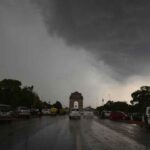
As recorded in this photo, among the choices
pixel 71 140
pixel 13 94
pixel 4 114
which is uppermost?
pixel 13 94

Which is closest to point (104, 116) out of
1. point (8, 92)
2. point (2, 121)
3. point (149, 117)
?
point (8, 92)

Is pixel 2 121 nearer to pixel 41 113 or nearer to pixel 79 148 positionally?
pixel 79 148

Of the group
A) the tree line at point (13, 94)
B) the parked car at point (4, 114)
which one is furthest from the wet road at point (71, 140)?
the tree line at point (13, 94)

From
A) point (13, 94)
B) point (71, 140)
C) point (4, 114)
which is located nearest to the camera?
point (71, 140)

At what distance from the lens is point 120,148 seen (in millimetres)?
14375

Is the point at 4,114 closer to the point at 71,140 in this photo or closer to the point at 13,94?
the point at 71,140

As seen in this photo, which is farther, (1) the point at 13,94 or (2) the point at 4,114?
(1) the point at 13,94

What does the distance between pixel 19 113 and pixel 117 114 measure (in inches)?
727

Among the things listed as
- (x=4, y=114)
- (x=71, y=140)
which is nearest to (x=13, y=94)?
(x=4, y=114)

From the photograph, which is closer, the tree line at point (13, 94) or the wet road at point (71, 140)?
the wet road at point (71, 140)

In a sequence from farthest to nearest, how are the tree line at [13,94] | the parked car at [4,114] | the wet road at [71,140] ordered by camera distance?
the tree line at [13,94], the parked car at [4,114], the wet road at [71,140]

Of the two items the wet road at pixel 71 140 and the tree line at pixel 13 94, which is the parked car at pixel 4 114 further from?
the tree line at pixel 13 94

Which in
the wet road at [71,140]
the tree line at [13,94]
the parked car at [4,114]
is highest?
the tree line at [13,94]

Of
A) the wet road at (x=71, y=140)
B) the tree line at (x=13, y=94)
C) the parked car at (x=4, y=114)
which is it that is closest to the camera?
the wet road at (x=71, y=140)
